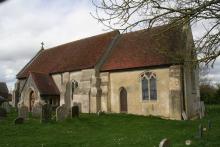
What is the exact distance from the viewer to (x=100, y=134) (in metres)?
15.7

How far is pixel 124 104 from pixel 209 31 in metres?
18.0

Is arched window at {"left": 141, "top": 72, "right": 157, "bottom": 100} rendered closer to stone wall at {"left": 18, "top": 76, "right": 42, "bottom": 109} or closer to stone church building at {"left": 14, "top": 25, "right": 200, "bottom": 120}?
stone church building at {"left": 14, "top": 25, "right": 200, "bottom": 120}

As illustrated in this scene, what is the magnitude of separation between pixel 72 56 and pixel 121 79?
25.8ft

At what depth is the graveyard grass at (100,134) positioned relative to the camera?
12539 millimetres

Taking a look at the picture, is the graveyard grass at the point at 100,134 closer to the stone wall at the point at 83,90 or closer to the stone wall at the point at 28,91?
the stone wall at the point at 83,90

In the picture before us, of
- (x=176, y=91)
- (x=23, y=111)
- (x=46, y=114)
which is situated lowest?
(x=46, y=114)

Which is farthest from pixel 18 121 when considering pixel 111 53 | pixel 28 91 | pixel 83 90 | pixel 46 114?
pixel 111 53

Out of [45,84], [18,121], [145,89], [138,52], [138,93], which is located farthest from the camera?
[45,84]

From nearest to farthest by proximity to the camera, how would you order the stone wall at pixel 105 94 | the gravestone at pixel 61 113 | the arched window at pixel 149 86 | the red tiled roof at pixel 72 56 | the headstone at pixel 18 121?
1. the headstone at pixel 18 121
2. the gravestone at pixel 61 113
3. the arched window at pixel 149 86
4. the stone wall at pixel 105 94
5. the red tiled roof at pixel 72 56

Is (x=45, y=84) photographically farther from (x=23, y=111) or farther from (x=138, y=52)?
(x=138, y=52)

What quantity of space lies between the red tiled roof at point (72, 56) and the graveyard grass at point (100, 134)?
27.8 ft

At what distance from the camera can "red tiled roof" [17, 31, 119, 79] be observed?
100 feet

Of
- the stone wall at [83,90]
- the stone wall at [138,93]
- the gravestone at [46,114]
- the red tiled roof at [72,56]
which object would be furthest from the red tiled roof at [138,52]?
the gravestone at [46,114]

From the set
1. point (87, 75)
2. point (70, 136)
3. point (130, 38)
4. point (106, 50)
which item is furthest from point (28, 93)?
point (70, 136)
